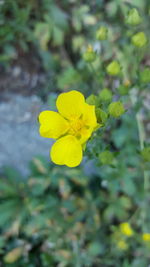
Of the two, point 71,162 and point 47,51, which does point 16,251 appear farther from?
point 47,51

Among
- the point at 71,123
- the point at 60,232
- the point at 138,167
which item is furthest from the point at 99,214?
the point at 71,123

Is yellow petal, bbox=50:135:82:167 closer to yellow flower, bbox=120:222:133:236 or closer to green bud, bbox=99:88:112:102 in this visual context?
green bud, bbox=99:88:112:102

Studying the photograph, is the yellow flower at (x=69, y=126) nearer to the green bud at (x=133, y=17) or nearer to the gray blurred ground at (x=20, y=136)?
the green bud at (x=133, y=17)

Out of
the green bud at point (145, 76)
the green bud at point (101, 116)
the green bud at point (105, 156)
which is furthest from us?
the green bud at point (145, 76)

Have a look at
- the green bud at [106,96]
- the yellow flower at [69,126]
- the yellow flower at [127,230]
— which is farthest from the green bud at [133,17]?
the yellow flower at [127,230]

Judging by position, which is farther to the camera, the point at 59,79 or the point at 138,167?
the point at 59,79

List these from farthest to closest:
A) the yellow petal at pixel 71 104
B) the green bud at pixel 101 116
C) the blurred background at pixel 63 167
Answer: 1. the blurred background at pixel 63 167
2. the yellow petal at pixel 71 104
3. the green bud at pixel 101 116
